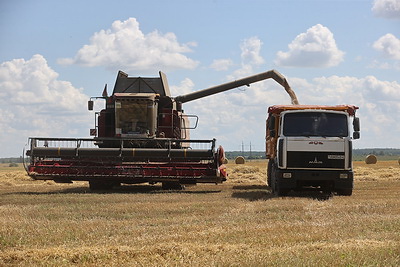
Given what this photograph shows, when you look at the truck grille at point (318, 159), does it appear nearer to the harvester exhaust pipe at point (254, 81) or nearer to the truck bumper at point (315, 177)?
the truck bumper at point (315, 177)

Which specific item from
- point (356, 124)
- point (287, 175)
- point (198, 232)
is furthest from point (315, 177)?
point (198, 232)

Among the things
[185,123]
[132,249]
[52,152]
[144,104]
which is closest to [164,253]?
[132,249]

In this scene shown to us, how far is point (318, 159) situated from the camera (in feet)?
63.2

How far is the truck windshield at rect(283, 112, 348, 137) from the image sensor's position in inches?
763

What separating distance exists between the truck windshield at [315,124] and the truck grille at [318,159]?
54cm

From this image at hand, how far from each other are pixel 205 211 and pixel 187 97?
12.7 metres

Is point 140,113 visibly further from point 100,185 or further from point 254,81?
point 254,81

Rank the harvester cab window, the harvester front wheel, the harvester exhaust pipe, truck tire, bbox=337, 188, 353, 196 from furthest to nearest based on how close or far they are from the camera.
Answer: the harvester exhaust pipe, the harvester cab window, the harvester front wheel, truck tire, bbox=337, 188, 353, 196

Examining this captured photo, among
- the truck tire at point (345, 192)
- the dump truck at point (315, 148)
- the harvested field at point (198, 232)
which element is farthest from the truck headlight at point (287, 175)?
the truck tire at point (345, 192)

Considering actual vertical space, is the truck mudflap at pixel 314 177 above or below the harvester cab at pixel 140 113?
below

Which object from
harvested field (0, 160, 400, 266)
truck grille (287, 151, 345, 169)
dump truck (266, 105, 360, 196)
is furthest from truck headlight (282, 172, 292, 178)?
harvested field (0, 160, 400, 266)

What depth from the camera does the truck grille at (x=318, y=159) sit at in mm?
19234

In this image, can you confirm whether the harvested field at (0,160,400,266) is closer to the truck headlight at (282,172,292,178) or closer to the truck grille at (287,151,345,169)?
the truck headlight at (282,172,292,178)

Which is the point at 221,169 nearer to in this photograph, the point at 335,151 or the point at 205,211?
the point at 335,151
